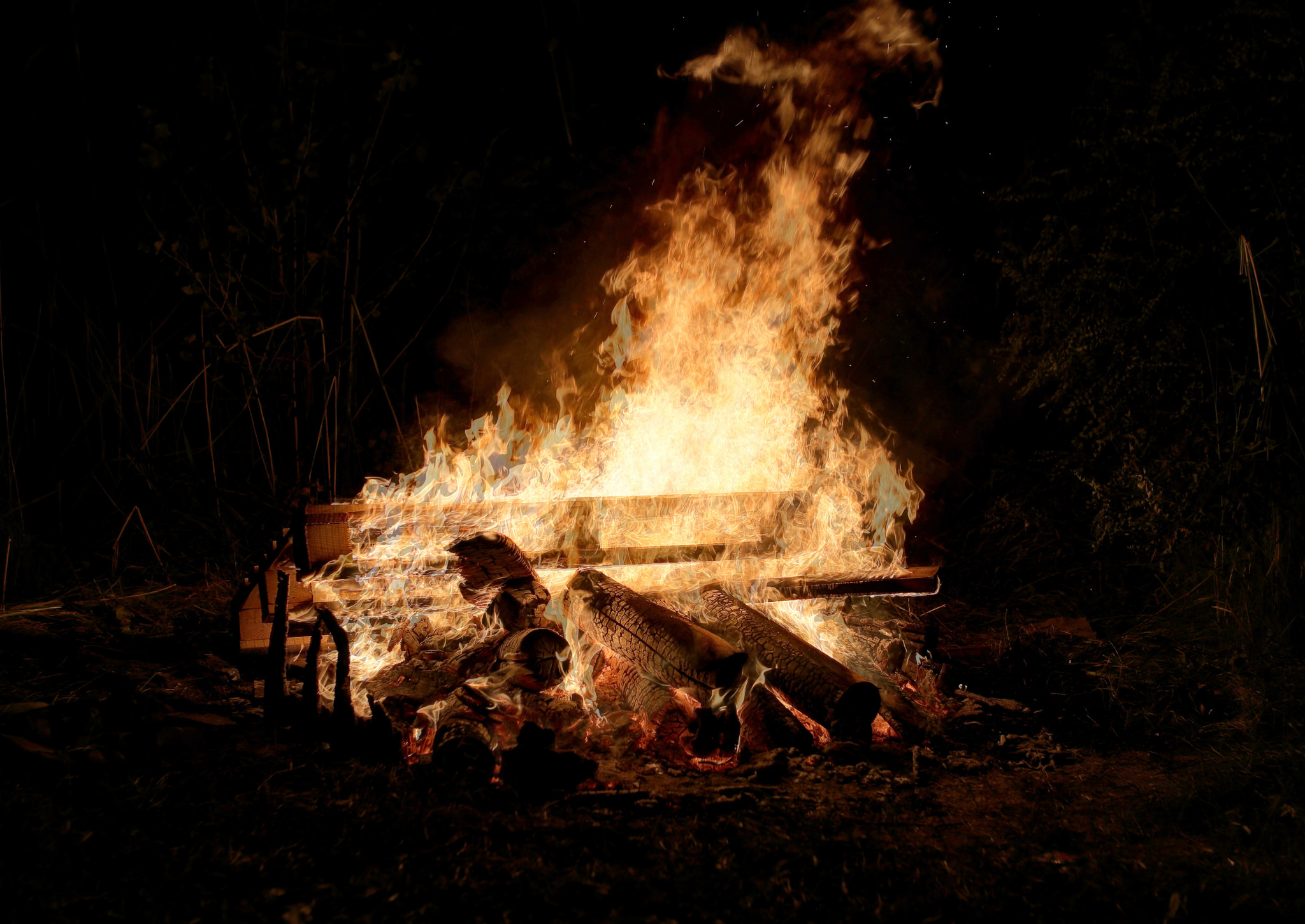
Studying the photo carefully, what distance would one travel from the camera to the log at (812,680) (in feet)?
9.73

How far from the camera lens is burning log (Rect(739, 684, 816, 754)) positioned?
2.90 meters

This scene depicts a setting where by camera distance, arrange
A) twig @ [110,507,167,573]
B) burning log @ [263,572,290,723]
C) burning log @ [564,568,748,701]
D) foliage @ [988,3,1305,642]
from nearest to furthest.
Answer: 1. burning log @ [263,572,290,723]
2. burning log @ [564,568,748,701]
3. foliage @ [988,3,1305,642]
4. twig @ [110,507,167,573]

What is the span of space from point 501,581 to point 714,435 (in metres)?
1.94

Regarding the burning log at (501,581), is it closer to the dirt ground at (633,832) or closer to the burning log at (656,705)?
the burning log at (656,705)

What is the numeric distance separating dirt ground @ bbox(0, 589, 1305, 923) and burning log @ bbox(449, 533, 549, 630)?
832 mm

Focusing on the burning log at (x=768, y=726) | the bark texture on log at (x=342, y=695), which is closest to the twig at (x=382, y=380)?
the bark texture on log at (x=342, y=695)

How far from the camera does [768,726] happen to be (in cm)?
295

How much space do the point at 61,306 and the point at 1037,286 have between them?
6.76m

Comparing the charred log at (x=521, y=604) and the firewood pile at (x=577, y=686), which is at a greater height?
the charred log at (x=521, y=604)

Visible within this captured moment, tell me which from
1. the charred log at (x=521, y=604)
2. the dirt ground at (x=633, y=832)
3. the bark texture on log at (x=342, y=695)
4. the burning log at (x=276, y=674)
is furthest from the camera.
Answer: the charred log at (x=521, y=604)

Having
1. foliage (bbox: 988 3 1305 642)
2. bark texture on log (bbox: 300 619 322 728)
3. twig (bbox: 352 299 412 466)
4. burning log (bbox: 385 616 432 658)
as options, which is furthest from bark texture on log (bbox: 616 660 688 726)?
Answer: foliage (bbox: 988 3 1305 642)

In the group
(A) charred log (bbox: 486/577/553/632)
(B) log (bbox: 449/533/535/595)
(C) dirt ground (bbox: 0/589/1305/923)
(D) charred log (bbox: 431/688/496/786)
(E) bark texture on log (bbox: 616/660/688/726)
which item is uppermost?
(B) log (bbox: 449/533/535/595)

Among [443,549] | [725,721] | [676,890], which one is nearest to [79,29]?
[443,549]

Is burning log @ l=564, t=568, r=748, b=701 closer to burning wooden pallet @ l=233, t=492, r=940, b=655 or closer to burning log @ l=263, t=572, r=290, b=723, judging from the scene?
burning wooden pallet @ l=233, t=492, r=940, b=655
